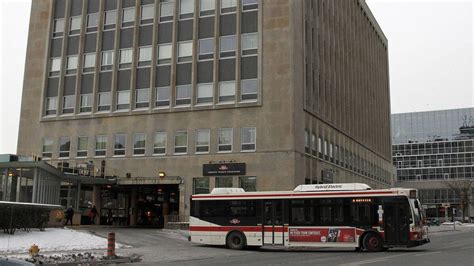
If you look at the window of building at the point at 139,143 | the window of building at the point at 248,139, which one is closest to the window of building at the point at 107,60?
the window of building at the point at 139,143

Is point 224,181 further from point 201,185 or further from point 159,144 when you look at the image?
point 159,144

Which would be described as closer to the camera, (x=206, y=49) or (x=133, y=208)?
(x=206, y=49)

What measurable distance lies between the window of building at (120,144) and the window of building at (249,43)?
12562 millimetres

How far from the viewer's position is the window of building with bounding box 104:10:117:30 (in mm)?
48375

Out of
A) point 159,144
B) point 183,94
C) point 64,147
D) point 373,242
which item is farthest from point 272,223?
point 64,147

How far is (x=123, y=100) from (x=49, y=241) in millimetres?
22465

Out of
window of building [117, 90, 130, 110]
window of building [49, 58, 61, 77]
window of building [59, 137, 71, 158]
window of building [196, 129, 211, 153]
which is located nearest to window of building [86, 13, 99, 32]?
window of building [49, 58, 61, 77]

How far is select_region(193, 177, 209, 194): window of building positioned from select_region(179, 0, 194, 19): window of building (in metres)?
14.0

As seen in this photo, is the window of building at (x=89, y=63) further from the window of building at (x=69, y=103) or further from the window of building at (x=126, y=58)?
the window of building at (x=126, y=58)

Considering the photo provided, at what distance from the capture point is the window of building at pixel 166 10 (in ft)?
154

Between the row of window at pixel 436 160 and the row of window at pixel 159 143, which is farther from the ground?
the row of window at pixel 436 160

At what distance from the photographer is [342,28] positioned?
196ft

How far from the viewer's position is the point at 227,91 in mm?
43562

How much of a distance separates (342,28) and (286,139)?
2388 centimetres
